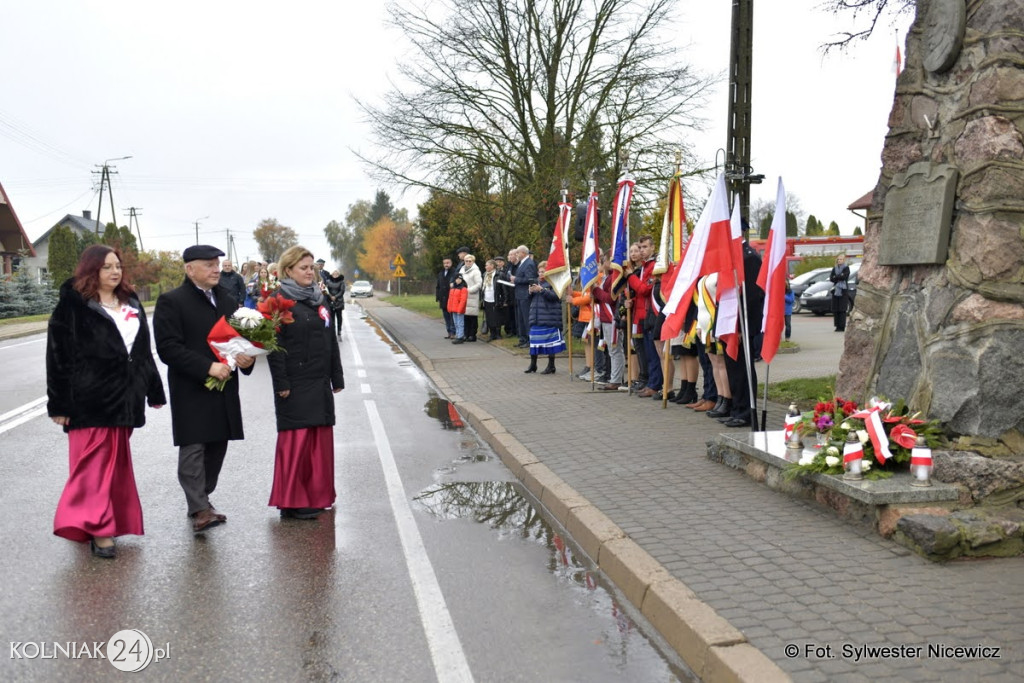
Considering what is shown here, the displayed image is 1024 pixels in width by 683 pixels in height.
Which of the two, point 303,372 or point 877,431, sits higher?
point 303,372

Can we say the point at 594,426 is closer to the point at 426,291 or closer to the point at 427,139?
the point at 427,139

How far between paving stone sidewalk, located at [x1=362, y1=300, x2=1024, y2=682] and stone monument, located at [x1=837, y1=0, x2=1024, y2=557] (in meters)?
1.04

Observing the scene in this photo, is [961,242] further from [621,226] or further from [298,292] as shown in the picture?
[621,226]

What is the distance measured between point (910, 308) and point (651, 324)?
16.9ft

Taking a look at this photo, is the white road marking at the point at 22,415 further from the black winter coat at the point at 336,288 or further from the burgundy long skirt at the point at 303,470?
the black winter coat at the point at 336,288

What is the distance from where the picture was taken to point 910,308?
6.63 metres

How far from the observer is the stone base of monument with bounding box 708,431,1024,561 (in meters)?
5.14

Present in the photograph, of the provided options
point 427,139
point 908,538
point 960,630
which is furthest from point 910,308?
point 427,139

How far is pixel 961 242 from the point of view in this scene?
6.14 metres

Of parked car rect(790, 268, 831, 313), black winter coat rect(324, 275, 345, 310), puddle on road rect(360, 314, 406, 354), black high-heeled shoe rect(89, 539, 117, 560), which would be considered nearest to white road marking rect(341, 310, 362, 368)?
puddle on road rect(360, 314, 406, 354)

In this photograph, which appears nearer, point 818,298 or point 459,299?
point 459,299

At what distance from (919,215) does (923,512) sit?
2182mm

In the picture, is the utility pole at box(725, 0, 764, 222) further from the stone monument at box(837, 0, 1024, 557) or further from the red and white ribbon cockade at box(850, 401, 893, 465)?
the red and white ribbon cockade at box(850, 401, 893, 465)

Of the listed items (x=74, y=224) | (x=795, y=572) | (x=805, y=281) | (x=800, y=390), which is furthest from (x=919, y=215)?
(x=74, y=224)
